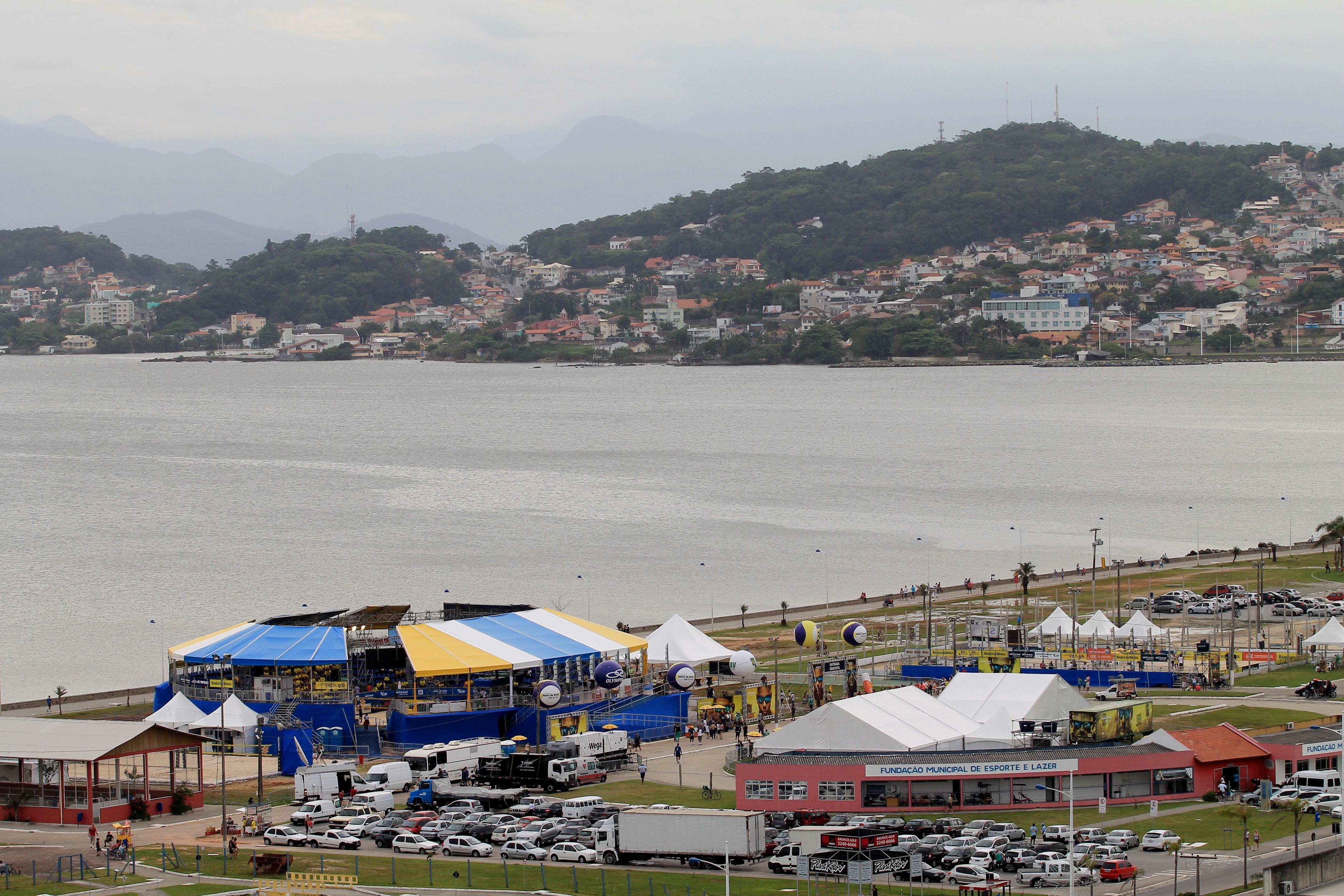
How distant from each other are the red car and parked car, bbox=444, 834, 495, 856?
7.57 metres

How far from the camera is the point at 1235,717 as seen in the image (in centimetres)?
2873

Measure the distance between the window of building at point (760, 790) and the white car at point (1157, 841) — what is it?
5.10 metres

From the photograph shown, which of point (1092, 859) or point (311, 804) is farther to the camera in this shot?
point (311, 804)

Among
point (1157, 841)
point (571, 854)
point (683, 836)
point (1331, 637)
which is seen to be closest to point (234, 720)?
point (571, 854)

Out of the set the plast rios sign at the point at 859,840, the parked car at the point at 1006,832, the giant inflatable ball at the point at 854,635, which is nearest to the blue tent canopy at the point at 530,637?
the giant inflatable ball at the point at 854,635

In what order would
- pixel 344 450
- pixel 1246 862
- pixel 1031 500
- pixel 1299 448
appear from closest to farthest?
pixel 1246 862 < pixel 1031 500 < pixel 1299 448 < pixel 344 450

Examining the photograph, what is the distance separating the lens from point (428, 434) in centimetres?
10912

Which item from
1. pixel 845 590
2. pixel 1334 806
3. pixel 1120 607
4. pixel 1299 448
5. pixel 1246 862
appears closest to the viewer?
pixel 1246 862

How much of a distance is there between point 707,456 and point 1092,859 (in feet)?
252

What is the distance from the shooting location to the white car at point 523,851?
2095cm

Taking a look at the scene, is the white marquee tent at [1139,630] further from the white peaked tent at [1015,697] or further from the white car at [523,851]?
the white car at [523,851]

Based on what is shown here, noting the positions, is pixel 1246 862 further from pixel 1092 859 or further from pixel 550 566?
pixel 550 566

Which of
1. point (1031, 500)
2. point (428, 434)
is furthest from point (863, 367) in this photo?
point (1031, 500)

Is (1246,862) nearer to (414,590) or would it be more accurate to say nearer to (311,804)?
(311,804)
